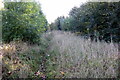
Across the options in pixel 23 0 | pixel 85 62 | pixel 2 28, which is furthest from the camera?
pixel 23 0

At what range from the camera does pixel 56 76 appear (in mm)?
2879

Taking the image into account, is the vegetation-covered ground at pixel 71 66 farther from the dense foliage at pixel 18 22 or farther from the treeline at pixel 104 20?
the treeline at pixel 104 20

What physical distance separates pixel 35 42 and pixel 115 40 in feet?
11.6

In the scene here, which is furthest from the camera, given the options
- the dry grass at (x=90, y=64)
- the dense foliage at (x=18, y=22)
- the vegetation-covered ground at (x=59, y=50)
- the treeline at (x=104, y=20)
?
the treeline at (x=104, y=20)

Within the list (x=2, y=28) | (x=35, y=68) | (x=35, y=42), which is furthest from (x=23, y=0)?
(x=35, y=68)

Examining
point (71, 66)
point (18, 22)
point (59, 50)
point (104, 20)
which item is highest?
point (104, 20)

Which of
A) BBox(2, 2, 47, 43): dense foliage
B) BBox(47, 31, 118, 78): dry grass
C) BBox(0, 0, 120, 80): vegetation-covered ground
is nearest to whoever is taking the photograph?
BBox(47, 31, 118, 78): dry grass

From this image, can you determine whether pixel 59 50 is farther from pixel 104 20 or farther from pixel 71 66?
pixel 104 20

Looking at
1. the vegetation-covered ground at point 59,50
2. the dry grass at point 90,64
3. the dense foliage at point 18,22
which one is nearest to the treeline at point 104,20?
the vegetation-covered ground at point 59,50

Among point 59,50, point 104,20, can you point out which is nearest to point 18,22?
point 59,50

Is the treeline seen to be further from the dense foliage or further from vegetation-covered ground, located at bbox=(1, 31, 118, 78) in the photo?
the dense foliage

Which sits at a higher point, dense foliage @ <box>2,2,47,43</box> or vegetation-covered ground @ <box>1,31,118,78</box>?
dense foliage @ <box>2,2,47,43</box>

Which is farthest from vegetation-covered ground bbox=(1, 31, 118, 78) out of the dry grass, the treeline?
the treeline

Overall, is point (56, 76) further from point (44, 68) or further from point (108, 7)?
point (108, 7)
